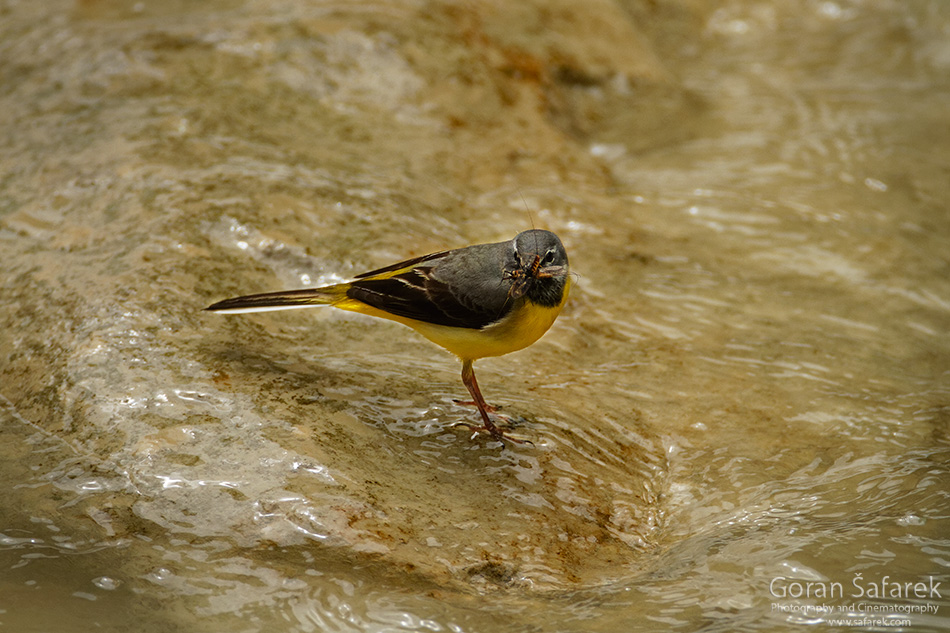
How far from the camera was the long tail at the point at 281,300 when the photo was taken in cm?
487

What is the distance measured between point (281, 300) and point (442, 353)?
132cm

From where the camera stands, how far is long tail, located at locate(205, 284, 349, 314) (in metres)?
4.87

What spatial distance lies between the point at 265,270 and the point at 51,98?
2.87 meters

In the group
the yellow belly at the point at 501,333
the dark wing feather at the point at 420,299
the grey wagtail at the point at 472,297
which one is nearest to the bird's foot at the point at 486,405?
the grey wagtail at the point at 472,297

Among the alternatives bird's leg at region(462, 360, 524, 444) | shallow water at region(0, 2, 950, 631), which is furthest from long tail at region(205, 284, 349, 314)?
bird's leg at region(462, 360, 524, 444)

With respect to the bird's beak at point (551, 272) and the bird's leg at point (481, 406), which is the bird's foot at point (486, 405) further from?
the bird's beak at point (551, 272)

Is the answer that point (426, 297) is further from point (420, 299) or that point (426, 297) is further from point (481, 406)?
point (481, 406)

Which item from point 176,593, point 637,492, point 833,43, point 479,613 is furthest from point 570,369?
point 833,43

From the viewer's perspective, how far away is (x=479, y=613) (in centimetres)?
379

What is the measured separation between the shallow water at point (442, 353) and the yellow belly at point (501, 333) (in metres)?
0.49

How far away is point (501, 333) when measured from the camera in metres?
4.56

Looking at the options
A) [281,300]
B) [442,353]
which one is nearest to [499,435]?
[442,353]

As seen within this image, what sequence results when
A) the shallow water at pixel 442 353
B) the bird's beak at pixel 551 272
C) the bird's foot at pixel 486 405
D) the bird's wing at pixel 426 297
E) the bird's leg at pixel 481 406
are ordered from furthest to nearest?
the bird's foot at pixel 486 405, the bird's leg at pixel 481 406, the bird's wing at pixel 426 297, the bird's beak at pixel 551 272, the shallow water at pixel 442 353

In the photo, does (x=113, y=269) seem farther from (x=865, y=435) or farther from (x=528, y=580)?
(x=865, y=435)
